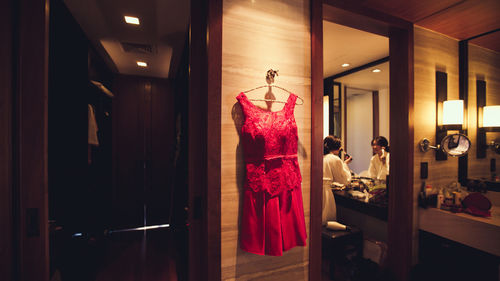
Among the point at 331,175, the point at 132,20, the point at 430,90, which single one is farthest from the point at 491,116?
the point at 132,20

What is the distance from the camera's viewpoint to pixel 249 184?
1196 mm

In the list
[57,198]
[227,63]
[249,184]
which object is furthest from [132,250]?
[227,63]

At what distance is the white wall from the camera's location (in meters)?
4.97

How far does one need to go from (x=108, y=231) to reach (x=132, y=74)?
2.64 m

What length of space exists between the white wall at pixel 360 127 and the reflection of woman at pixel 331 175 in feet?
7.93

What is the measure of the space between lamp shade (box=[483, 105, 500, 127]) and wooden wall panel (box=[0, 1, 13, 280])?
12.0 ft

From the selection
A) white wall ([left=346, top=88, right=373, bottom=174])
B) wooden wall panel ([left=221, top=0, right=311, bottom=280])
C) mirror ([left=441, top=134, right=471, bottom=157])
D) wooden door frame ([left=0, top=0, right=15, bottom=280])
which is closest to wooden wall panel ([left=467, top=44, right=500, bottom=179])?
mirror ([left=441, top=134, right=471, bottom=157])

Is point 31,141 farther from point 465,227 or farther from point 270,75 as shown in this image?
point 465,227

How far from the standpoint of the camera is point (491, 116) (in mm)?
2113

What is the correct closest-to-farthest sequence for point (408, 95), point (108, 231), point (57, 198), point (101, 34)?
point (408, 95) < point (57, 198) < point (101, 34) < point (108, 231)

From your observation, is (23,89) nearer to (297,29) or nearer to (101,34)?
(297,29)
